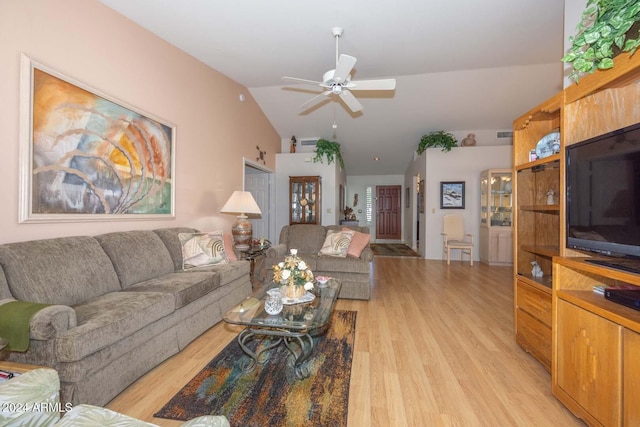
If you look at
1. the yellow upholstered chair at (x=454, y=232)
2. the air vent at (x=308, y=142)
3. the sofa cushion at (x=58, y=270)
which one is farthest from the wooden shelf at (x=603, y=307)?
the air vent at (x=308, y=142)

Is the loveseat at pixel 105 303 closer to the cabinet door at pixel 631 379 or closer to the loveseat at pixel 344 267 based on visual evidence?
the loveseat at pixel 344 267

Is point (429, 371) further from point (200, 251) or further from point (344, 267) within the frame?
point (200, 251)

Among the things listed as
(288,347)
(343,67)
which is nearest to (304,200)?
(343,67)

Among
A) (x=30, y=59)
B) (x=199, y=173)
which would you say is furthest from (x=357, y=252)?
(x=30, y=59)

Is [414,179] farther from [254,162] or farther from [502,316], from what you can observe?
[502,316]

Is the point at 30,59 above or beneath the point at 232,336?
above

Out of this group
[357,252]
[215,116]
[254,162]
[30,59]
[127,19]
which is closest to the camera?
[30,59]

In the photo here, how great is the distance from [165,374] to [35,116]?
79.6 inches

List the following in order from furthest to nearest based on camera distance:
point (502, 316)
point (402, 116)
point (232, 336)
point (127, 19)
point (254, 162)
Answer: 1. point (402, 116)
2. point (254, 162)
3. point (502, 316)
4. point (127, 19)
5. point (232, 336)

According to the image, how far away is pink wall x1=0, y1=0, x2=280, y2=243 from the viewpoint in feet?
6.14

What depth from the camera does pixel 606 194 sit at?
148 centimetres

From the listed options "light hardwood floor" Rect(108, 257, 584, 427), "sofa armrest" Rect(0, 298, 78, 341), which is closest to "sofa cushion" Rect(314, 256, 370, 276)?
"light hardwood floor" Rect(108, 257, 584, 427)

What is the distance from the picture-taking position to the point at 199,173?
12.7 ft

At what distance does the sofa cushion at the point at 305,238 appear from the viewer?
14.0ft
